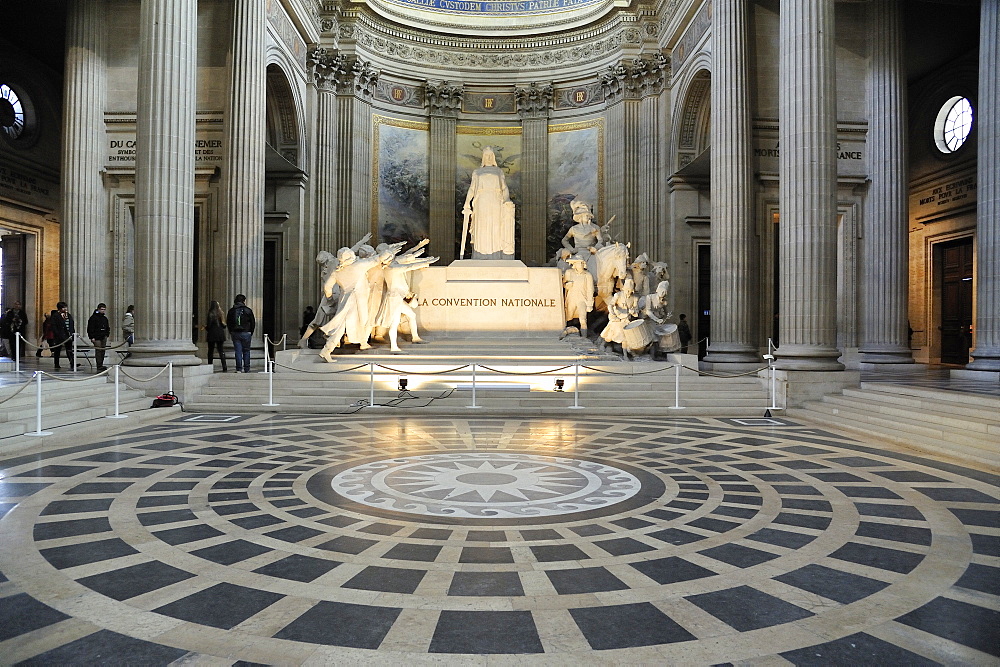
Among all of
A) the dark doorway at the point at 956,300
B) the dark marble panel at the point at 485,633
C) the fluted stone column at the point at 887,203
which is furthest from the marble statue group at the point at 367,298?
the dark doorway at the point at 956,300

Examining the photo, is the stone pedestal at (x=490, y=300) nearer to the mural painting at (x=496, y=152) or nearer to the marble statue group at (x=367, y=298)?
the marble statue group at (x=367, y=298)

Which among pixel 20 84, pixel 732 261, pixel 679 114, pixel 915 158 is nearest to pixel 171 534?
pixel 732 261

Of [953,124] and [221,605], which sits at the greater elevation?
[953,124]

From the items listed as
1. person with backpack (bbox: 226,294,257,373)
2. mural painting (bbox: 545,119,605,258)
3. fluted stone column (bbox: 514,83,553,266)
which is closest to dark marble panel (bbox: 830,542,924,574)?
person with backpack (bbox: 226,294,257,373)

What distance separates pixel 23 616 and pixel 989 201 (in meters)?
15.4

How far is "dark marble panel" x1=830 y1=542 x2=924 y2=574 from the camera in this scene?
139 inches

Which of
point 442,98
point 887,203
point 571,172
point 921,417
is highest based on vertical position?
point 442,98

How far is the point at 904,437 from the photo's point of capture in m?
7.71

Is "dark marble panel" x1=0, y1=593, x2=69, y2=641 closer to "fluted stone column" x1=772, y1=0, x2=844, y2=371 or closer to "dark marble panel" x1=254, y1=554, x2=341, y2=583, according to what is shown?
"dark marble panel" x1=254, y1=554, x2=341, y2=583

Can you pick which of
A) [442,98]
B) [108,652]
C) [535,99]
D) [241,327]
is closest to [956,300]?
[535,99]

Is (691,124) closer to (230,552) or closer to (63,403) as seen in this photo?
(63,403)

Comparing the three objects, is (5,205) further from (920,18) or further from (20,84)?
(920,18)

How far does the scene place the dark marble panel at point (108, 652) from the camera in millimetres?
2455

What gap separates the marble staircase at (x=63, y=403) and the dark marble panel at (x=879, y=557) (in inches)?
314
